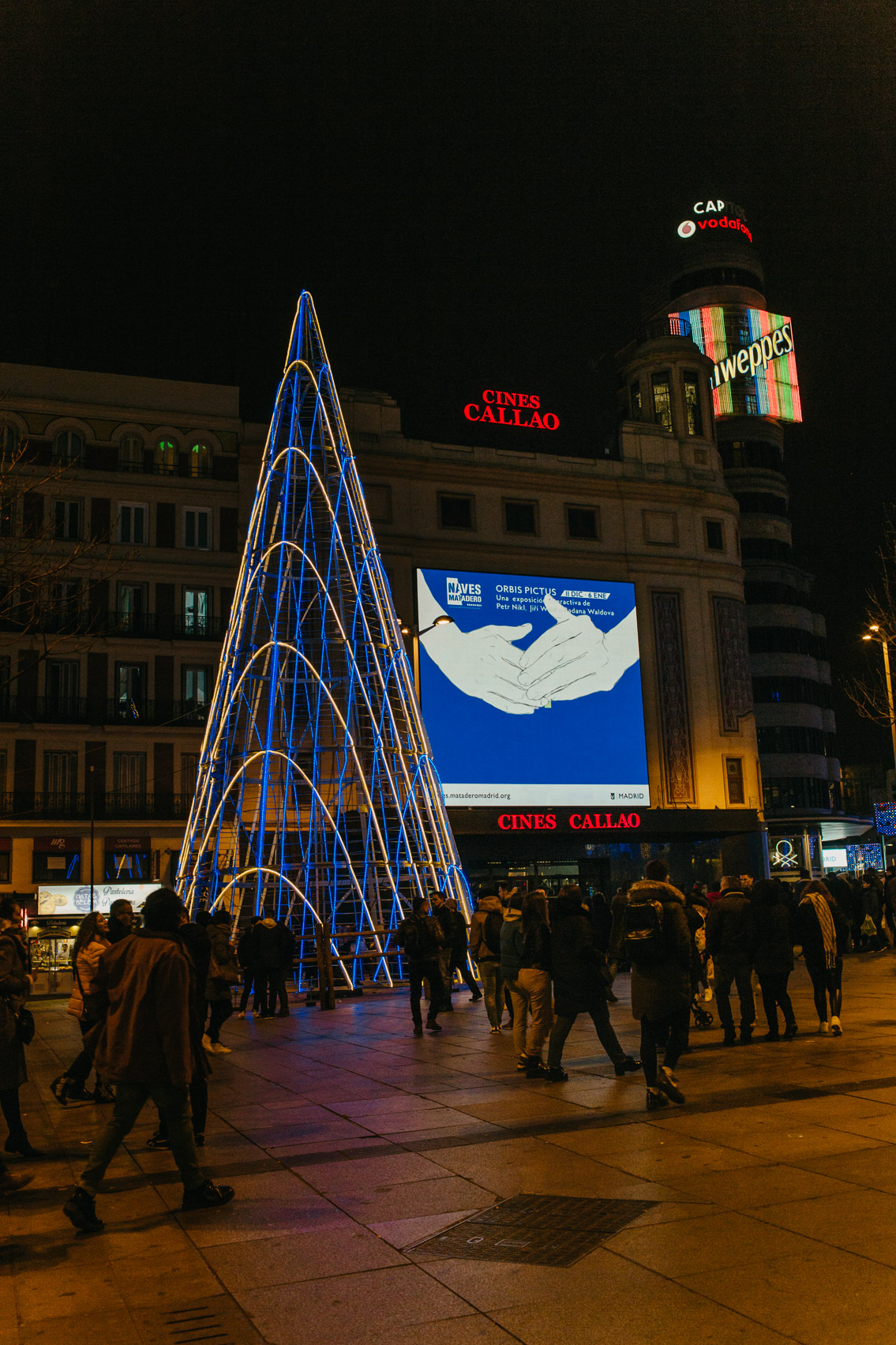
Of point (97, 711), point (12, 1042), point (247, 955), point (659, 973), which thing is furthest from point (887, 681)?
point (97, 711)

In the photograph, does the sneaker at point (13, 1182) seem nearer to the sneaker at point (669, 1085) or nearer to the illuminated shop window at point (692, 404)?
the sneaker at point (669, 1085)

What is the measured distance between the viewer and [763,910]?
1289cm

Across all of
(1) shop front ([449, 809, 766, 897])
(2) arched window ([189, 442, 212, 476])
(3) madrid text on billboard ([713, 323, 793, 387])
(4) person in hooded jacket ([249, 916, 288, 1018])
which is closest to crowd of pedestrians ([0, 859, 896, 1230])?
(4) person in hooded jacket ([249, 916, 288, 1018])

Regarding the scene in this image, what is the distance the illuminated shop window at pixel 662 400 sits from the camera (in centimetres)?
5638

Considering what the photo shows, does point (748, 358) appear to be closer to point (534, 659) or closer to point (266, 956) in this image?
point (534, 659)

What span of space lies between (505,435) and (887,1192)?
4707cm

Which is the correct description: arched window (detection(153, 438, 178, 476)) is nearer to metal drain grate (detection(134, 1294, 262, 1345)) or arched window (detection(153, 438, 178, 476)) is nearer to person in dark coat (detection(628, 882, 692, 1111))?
person in dark coat (detection(628, 882, 692, 1111))

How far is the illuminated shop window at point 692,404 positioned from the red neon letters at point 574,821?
1966cm

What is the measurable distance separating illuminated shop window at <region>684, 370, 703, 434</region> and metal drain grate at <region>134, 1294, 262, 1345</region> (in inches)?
2131

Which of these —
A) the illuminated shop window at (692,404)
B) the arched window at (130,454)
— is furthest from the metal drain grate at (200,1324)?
the illuminated shop window at (692,404)

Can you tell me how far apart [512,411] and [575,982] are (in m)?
43.7

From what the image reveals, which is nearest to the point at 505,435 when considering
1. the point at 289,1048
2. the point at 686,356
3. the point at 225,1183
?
the point at 686,356

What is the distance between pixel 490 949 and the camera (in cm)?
1404

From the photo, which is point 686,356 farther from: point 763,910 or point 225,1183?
point 225,1183
